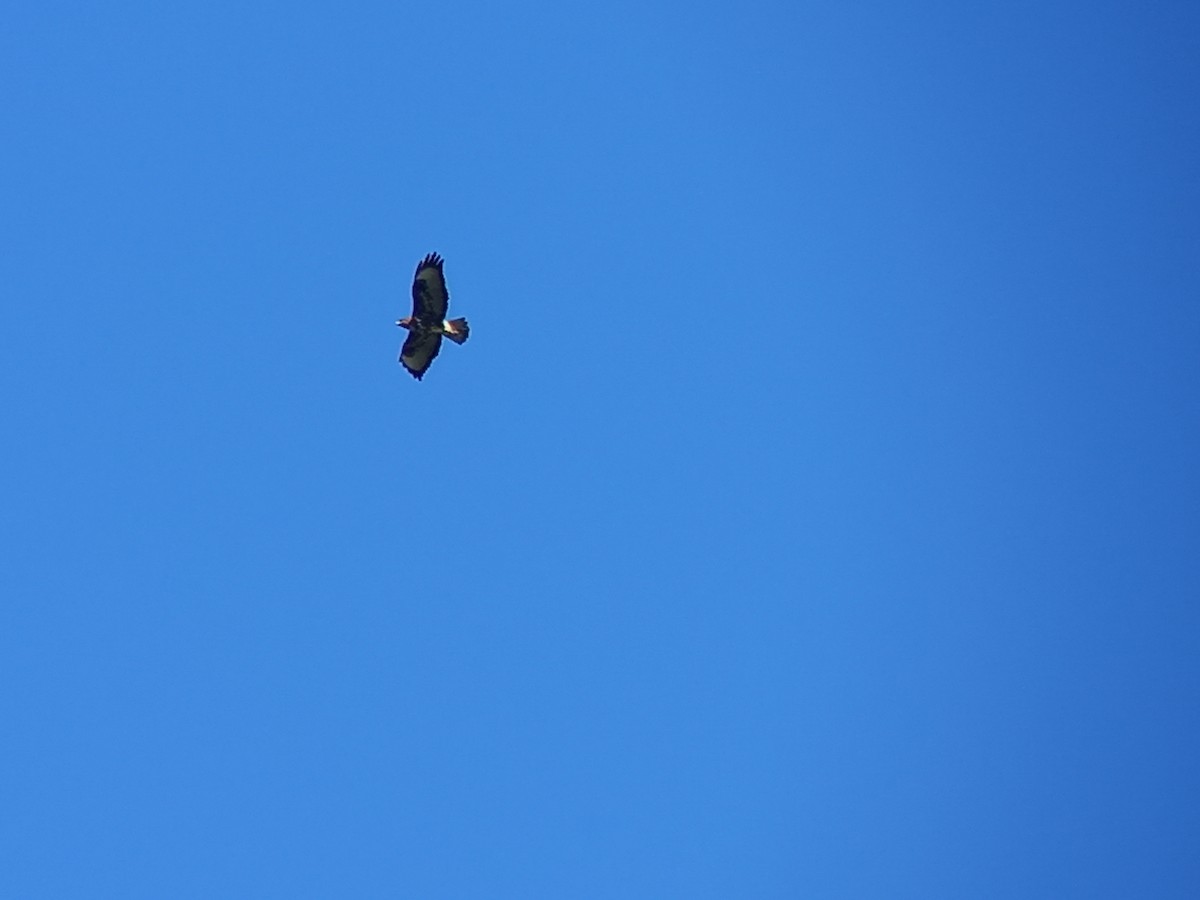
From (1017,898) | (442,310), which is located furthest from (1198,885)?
(442,310)

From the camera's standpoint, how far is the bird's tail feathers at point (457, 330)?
123 ft

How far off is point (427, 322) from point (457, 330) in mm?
672

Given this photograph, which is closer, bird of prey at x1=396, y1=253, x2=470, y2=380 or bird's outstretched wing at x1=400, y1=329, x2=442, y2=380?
bird of prey at x1=396, y1=253, x2=470, y2=380

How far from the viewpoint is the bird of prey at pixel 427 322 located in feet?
119

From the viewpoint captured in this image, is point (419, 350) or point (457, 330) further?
point (419, 350)

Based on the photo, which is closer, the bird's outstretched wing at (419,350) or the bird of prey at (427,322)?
the bird of prey at (427,322)

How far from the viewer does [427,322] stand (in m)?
37.3

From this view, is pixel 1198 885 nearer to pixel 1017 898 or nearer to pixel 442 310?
pixel 1017 898

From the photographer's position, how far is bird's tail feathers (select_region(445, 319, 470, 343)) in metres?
37.4

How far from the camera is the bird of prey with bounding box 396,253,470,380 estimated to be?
3625 cm

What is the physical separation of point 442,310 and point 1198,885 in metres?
91.2

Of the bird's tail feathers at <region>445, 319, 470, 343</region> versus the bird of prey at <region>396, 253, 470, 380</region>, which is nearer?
the bird of prey at <region>396, 253, 470, 380</region>

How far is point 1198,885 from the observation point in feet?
367

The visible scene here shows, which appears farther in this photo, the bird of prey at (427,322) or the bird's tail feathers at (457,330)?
the bird's tail feathers at (457,330)
